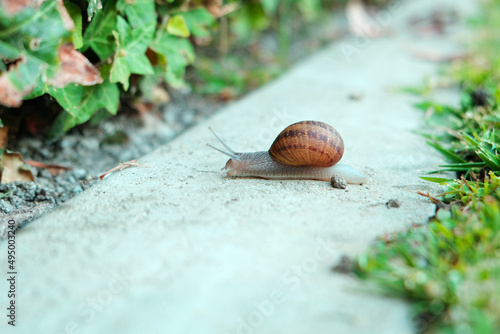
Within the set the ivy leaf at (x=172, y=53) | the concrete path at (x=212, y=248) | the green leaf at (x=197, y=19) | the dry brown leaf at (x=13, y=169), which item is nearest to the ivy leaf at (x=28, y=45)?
the concrete path at (x=212, y=248)

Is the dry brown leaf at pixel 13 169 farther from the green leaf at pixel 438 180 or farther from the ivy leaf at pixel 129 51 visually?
the green leaf at pixel 438 180

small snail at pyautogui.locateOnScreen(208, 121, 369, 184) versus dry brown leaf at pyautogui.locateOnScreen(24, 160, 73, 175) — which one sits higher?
small snail at pyautogui.locateOnScreen(208, 121, 369, 184)

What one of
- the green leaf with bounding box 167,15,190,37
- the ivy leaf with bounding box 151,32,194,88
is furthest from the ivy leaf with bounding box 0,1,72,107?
the green leaf with bounding box 167,15,190,37

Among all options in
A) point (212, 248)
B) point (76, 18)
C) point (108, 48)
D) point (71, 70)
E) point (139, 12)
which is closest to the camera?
point (212, 248)

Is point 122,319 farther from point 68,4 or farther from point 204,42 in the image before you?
point 204,42

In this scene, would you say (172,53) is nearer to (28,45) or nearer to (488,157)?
(28,45)

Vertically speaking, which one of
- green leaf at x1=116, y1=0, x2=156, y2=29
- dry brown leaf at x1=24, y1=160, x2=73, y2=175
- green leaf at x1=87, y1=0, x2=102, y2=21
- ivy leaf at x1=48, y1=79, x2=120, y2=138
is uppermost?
green leaf at x1=87, y1=0, x2=102, y2=21

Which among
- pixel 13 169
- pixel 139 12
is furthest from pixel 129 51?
pixel 13 169

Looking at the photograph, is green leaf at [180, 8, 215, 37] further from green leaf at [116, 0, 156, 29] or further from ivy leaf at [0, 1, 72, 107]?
ivy leaf at [0, 1, 72, 107]
